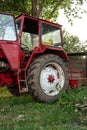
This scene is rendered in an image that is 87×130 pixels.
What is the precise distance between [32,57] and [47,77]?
73 centimetres

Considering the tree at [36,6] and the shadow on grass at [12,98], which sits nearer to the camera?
the shadow on grass at [12,98]

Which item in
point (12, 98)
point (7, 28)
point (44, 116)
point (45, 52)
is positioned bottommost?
point (12, 98)

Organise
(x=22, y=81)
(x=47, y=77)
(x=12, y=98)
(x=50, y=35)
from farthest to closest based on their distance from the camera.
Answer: (x=50, y=35) < (x=12, y=98) < (x=47, y=77) < (x=22, y=81)

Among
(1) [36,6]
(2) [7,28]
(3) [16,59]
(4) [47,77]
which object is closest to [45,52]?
(4) [47,77]

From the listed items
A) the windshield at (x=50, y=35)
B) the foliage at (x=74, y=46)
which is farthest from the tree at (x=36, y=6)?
the windshield at (x=50, y=35)

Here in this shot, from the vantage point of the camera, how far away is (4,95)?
11.8m

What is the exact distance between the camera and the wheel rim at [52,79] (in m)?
10.2

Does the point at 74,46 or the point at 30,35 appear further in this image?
the point at 74,46

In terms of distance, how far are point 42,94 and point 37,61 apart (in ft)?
2.96

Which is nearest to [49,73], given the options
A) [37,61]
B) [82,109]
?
[37,61]

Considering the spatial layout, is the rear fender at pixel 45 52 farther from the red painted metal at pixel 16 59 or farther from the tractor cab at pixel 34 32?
the tractor cab at pixel 34 32

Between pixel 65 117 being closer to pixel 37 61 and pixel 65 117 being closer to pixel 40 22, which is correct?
pixel 37 61

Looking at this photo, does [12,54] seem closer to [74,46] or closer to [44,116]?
[44,116]

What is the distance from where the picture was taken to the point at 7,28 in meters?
9.65
